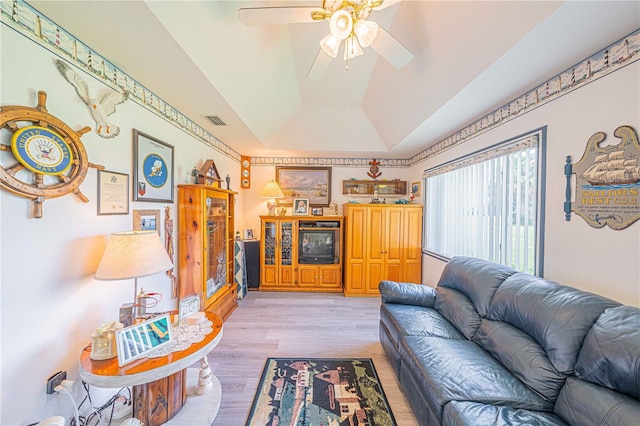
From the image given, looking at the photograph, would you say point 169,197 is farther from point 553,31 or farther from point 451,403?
point 553,31

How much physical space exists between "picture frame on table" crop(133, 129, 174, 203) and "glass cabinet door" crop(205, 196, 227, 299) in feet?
1.76

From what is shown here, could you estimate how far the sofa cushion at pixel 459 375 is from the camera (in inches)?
52.7

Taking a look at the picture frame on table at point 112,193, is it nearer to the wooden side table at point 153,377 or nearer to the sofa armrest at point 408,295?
the wooden side table at point 153,377

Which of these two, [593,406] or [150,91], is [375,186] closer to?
[150,91]

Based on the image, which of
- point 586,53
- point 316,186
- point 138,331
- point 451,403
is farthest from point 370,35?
point 316,186

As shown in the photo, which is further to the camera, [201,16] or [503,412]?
[201,16]

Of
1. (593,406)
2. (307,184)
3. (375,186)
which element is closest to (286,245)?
(307,184)

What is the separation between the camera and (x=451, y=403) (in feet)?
4.30

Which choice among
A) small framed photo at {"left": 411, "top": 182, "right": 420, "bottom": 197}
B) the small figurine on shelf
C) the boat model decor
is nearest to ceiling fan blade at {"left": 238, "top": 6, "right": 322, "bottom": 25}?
the boat model decor

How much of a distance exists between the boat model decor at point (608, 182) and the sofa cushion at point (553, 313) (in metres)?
0.54

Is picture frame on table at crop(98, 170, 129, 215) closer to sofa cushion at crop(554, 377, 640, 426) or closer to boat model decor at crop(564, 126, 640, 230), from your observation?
sofa cushion at crop(554, 377, 640, 426)

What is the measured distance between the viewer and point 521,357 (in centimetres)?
150

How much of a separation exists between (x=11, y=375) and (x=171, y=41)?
204 cm

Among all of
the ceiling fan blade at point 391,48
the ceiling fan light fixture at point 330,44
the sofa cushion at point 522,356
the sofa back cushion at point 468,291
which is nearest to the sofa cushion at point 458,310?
the sofa back cushion at point 468,291
